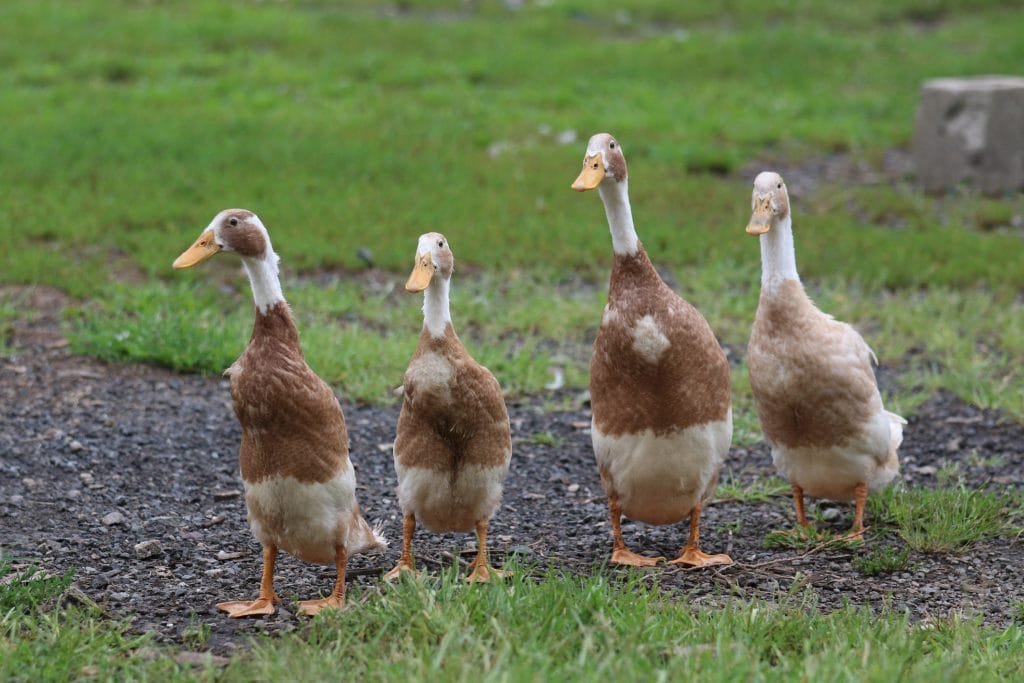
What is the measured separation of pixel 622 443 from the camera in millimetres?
4680

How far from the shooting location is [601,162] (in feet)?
14.8

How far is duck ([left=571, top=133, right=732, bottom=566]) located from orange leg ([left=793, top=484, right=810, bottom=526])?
46cm

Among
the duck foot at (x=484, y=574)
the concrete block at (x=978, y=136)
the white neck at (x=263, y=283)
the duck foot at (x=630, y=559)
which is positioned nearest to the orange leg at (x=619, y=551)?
the duck foot at (x=630, y=559)

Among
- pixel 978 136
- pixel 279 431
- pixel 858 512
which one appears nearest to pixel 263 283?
pixel 279 431

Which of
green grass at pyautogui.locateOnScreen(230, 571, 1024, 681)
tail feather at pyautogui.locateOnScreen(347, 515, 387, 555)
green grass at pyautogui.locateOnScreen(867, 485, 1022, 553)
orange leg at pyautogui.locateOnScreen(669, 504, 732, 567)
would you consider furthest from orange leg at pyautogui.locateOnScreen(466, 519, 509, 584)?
green grass at pyautogui.locateOnScreen(867, 485, 1022, 553)

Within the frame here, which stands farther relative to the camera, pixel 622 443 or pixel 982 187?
pixel 982 187

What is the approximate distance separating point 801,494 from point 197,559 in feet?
7.20

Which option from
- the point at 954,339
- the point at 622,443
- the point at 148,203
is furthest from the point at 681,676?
the point at 148,203

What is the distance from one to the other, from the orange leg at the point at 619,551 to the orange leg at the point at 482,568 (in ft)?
1.68

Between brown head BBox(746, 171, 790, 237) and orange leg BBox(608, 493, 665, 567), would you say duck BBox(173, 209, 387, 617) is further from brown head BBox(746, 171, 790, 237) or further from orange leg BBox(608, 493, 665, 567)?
brown head BBox(746, 171, 790, 237)

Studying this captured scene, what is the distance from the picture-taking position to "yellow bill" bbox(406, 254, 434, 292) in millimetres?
4012

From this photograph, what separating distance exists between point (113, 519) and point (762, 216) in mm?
2590

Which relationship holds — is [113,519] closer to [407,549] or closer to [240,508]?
[240,508]

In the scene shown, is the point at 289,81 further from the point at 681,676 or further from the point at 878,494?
the point at 681,676
